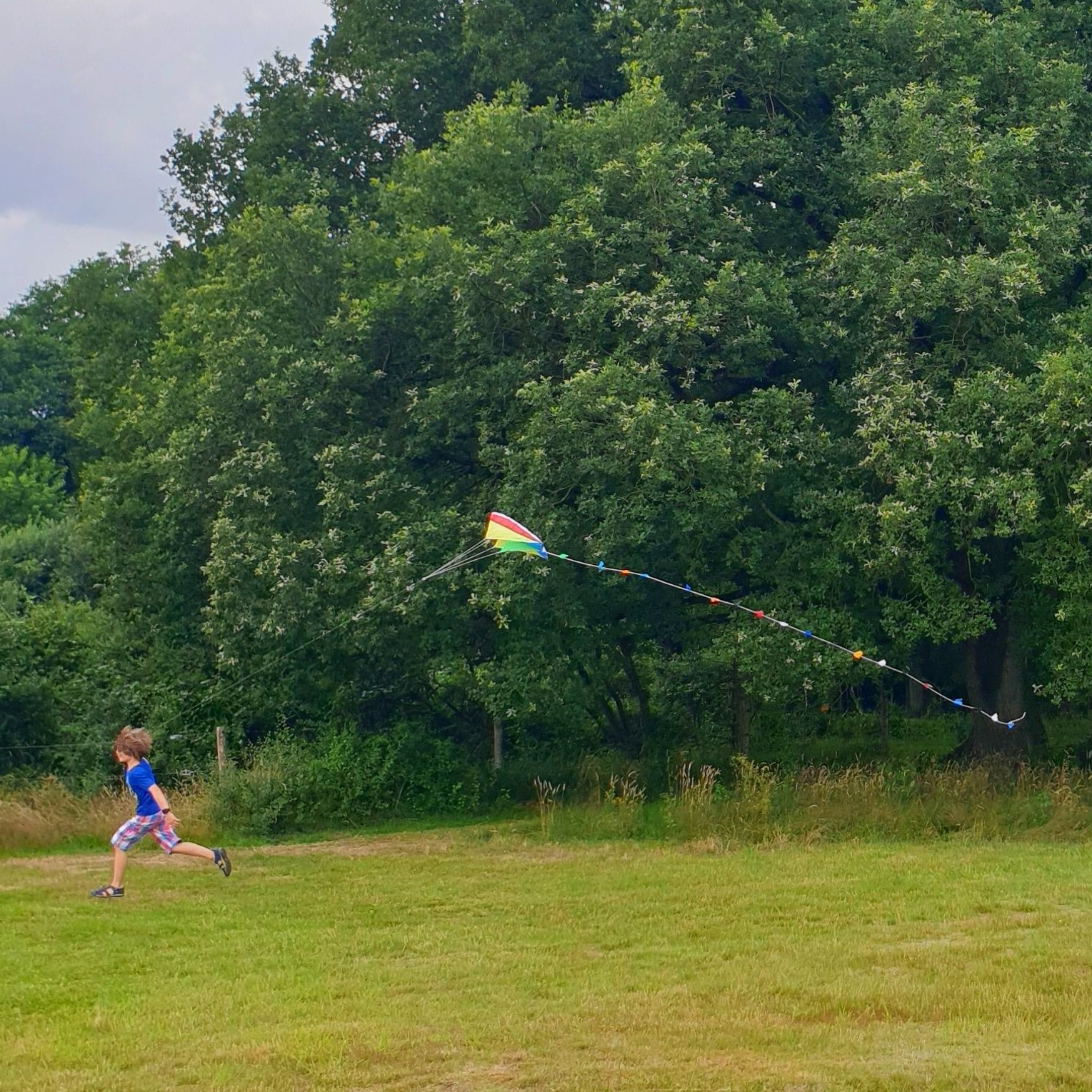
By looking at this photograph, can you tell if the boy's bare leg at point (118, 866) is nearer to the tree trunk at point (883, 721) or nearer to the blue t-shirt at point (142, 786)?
the blue t-shirt at point (142, 786)

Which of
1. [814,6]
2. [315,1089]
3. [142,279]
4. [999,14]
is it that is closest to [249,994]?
[315,1089]

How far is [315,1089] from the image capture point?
250 inches

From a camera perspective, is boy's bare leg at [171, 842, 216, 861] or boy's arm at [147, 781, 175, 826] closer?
boy's arm at [147, 781, 175, 826]

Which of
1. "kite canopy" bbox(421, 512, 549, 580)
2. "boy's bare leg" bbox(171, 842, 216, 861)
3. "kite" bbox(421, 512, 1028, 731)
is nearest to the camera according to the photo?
"boy's bare leg" bbox(171, 842, 216, 861)

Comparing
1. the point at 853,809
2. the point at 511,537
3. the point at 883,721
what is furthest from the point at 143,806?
the point at 883,721

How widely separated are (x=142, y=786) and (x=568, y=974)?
419 centimetres

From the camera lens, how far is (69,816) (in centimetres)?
1738

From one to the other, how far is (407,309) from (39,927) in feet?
34.4

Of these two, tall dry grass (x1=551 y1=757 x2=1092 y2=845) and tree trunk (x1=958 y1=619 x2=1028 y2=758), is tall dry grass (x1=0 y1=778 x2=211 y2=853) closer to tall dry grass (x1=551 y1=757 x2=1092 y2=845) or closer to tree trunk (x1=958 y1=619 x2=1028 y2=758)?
tall dry grass (x1=551 y1=757 x2=1092 y2=845)

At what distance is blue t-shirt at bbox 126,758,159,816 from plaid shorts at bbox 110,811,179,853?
48mm

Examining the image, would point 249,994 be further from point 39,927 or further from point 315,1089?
point 39,927

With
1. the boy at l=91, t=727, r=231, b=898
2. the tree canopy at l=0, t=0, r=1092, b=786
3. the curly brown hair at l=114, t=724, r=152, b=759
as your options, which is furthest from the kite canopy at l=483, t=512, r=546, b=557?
the curly brown hair at l=114, t=724, r=152, b=759

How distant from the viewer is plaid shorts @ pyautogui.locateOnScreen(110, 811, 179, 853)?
1118 cm

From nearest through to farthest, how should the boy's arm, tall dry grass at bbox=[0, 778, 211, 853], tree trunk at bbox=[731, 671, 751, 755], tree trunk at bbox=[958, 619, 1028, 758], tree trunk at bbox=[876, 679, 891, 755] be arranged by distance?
the boy's arm, tall dry grass at bbox=[0, 778, 211, 853], tree trunk at bbox=[958, 619, 1028, 758], tree trunk at bbox=[731, 671, 751, 755], tree trunk at bbox=[876, 679, 891, 755]
